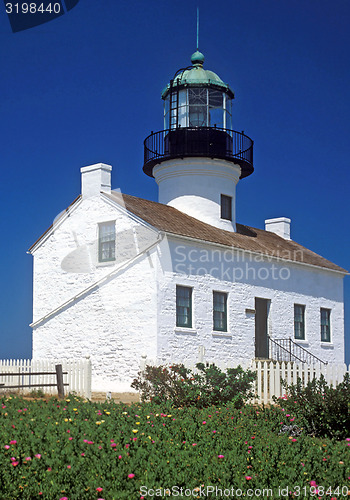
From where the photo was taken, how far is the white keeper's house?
1866cm

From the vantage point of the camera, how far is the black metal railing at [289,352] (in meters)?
22.5

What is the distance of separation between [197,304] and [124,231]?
3.30 meters

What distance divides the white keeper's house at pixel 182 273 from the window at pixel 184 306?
0.03 m

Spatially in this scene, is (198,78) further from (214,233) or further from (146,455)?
(146,455)

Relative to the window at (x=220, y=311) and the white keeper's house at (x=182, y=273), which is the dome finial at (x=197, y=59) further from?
the window at (x=220, y=311)

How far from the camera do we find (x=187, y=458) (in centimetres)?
700

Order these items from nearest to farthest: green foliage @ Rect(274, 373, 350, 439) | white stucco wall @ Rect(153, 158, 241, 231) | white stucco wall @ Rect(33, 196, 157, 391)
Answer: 1. green foliage @ Rect(274, 373, 350, 439)
2. white stucco wall @ Rect(33, 196, 157, 391)
3. white stucco wall @ Rect(153, 158, 241, 231)

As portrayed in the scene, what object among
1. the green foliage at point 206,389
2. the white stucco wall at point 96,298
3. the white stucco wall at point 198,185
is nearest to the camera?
the green foliage at point 206,389

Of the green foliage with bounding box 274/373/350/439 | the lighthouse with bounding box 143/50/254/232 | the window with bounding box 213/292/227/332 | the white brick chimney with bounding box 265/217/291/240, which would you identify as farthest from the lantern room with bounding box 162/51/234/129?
the green foliage with bounding box 274/373/350/439

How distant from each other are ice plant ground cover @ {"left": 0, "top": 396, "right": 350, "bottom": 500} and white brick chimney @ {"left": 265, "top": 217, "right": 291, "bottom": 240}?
2023 centimetres

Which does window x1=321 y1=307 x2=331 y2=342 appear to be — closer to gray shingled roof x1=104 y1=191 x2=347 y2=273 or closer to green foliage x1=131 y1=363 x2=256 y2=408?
gray shingled roof x1=104 y1=191 x2=347 y2=273

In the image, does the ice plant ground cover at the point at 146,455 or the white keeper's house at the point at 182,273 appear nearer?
the ice plant ground cover at the point at 146,455

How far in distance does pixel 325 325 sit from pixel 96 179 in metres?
11.5

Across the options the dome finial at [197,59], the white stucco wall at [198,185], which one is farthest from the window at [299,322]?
the dome finial at [197,59]
